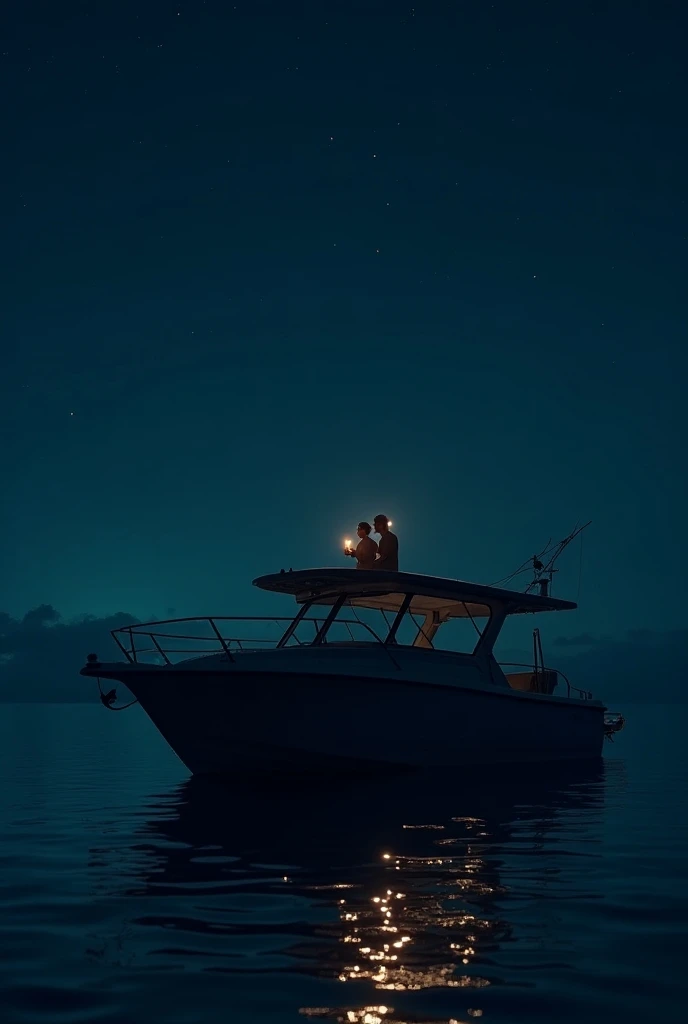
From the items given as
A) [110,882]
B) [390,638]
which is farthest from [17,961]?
[390,638]

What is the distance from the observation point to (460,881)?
24.9 feet

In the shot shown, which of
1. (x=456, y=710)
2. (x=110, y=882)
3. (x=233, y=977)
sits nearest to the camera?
(x=233, y=977)

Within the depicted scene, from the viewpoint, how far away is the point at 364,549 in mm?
16422

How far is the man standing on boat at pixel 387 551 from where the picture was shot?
52.9 ft

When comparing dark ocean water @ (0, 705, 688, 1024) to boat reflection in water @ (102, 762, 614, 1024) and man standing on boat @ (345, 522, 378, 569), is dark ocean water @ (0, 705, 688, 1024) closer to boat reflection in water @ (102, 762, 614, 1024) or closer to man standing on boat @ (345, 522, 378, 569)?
boat reflection in water @ (102, 762, 614, 1024)

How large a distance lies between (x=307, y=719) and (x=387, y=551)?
12.2ft

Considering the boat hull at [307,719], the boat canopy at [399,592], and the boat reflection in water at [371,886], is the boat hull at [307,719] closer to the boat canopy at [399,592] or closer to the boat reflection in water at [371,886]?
the boat reflection in water at [371,886]

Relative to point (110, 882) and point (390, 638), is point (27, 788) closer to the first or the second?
point (390, 638)

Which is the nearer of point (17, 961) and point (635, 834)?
point (17, 961)

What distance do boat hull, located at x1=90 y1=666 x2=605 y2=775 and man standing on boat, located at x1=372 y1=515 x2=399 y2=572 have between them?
251 cm

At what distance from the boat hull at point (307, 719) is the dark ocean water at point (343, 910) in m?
0.75

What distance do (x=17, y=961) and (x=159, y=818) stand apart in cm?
661

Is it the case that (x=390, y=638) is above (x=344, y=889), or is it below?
above

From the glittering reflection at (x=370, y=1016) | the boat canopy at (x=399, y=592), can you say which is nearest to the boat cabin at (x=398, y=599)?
the boat canopy at (x=399, y=592)
